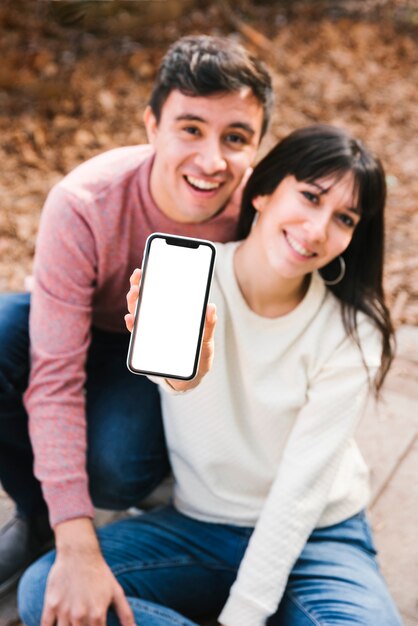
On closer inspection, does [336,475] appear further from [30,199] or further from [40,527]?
[30,199]

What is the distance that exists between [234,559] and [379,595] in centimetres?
36

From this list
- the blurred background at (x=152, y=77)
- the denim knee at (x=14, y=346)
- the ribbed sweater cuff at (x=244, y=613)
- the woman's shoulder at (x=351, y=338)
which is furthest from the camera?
the blurred background at (x=152, y=77)

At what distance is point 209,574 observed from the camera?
6.16 ft

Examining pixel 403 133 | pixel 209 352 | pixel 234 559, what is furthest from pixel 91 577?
pixel 403 133

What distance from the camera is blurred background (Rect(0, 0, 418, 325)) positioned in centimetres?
405

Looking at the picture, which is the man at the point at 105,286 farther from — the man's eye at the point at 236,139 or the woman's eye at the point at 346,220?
the woman's eye at the point at 346,220

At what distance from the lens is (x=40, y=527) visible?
2.10m

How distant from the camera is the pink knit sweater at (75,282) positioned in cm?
179

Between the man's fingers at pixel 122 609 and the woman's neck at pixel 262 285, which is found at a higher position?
the woman's neck at pixel 262 285

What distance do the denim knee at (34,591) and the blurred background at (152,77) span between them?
1919mm

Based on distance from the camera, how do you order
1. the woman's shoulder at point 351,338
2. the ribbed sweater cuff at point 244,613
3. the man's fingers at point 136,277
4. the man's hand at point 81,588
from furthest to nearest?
the woman's shoulder at point 351,338 < the ribbed sweater cuff at point 244,613 < the man's hand at point 81,588 < the man's fingers at point 136,277

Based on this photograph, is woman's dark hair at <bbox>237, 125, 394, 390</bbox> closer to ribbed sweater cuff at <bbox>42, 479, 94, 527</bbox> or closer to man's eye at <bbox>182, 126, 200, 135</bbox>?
man's eye at <bbox>182, 126, 200, 135</bbox>

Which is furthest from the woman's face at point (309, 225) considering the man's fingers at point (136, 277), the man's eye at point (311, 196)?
the man's fingers at point (136, 277)

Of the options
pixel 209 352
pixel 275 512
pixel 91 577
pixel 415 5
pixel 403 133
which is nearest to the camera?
pixel 209 352
